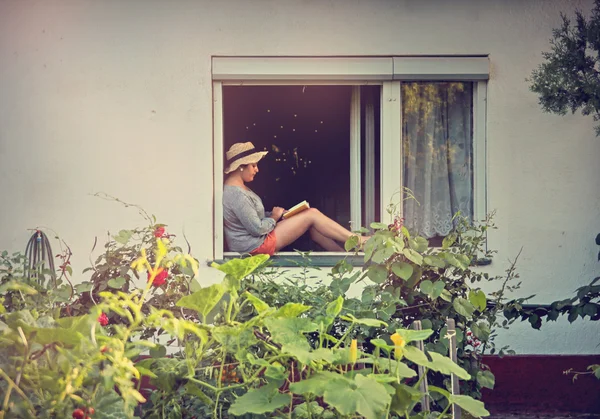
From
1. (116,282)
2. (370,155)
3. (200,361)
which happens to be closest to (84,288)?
(116,282)

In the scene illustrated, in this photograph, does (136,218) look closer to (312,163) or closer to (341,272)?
(312,163)

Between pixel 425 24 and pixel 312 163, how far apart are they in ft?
4.14

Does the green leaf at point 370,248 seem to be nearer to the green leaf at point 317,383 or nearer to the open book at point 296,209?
the green leaf at point 317,383

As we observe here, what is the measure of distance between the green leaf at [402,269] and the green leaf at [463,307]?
0.81 ft

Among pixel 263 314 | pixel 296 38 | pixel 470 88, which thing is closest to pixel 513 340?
pixel 470 88

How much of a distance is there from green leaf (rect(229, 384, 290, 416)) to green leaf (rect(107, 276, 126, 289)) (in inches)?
72.8

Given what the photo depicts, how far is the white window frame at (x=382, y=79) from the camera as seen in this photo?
5941mm

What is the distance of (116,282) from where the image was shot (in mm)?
3773

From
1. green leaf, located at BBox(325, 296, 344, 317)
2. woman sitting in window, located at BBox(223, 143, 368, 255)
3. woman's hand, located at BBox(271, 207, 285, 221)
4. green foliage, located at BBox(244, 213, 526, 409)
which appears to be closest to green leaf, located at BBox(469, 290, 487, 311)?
green foliage, located at BBox(244, 213, 526, 409)

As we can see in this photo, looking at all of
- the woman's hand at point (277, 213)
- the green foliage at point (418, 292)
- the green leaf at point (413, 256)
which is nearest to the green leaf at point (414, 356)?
the green foliage at point (418, 292)

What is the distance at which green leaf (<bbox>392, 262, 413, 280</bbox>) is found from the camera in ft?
12.5

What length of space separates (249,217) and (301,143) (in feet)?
2.30

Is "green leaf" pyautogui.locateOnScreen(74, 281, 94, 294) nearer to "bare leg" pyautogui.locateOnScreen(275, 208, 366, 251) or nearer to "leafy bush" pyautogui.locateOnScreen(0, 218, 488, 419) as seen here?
"leafy bush" pyautogui.locateOnScreen(0, 218, 488, 419)

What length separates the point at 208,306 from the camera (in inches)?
76.7
